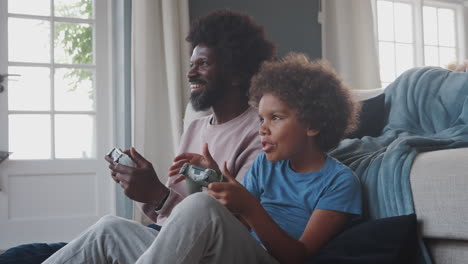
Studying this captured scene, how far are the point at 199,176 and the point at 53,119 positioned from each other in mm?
2457

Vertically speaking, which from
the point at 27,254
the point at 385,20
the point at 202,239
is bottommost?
the point at 27,254

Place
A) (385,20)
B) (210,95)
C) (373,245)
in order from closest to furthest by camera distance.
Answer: (373,245) → (210,95) → (385,20)

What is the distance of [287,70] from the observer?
1.37m

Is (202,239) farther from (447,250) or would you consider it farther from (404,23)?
(404,23)

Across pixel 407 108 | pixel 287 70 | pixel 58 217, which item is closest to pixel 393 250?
pixel 287 70

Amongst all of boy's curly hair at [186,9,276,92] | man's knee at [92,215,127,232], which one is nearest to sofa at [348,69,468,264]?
boy's curly hair at [186,9,276,92]

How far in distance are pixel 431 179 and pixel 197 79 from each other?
0.76 meters

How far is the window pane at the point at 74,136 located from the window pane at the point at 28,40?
1.36 ft

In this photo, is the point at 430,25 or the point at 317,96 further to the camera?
the point at 430,25

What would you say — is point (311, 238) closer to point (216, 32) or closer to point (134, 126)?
point (216, 32)

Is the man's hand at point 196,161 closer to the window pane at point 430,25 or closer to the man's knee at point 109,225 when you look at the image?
the man's knee at point 109,225

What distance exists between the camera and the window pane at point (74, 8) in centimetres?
344

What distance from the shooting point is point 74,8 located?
348 centimetres

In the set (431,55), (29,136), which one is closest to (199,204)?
(29,136)
